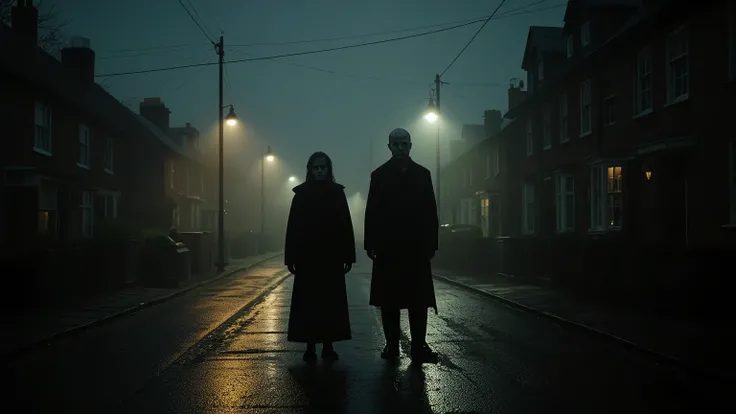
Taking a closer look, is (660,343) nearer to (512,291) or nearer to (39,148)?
(512,291)

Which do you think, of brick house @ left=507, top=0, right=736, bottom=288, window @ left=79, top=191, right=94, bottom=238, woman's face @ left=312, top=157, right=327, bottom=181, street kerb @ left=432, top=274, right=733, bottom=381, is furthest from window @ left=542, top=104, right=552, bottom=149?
woman's face @ left=312, top=157, right=327, bottom=181

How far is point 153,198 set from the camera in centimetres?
4066

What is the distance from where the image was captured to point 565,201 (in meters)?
27.2

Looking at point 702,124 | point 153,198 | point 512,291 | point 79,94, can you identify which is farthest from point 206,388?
point 153,198

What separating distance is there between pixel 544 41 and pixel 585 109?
6.48m

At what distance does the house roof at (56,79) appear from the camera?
74.7ft

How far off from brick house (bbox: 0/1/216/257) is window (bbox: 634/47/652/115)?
52.2ft

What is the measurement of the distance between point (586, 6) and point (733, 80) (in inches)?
394

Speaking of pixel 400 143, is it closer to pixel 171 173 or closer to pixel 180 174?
pixel 171 173

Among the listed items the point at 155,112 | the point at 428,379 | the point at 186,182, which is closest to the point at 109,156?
the point at 186,182

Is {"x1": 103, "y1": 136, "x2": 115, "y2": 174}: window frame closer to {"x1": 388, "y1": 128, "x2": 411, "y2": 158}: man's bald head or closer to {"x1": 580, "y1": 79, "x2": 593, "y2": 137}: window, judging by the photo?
{"x1": 580, "y1": 79, "x2": 593, "y2": 137}: window

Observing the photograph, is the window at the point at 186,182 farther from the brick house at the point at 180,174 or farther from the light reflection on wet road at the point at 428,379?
the light reflection on wet road at the point at 428,379

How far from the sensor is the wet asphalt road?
6.08m

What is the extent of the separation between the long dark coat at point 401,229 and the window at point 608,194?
51.3 feet
